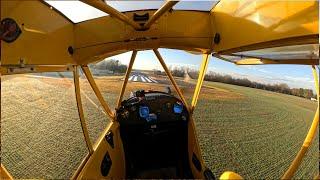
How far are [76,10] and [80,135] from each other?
2991 mm

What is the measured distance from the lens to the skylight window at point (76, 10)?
1.94m

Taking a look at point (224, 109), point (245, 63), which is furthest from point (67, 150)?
point (224, 109)

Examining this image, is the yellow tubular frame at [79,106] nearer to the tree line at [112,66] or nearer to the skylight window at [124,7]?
the tree line at [112,66]

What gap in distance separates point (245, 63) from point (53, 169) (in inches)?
146

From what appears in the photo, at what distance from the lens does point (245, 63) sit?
8.90 feet

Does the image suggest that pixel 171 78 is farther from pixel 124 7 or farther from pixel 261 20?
pixel 261 20

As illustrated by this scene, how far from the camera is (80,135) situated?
4.69 metres

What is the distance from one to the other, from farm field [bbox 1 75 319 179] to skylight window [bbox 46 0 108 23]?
20.2 inches

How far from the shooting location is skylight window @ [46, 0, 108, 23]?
1941 millimetres

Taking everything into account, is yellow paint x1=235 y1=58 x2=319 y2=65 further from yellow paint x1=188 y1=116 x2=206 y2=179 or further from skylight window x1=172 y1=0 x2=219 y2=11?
yellow paint x1=188 y1=116 x2=206 y2=179

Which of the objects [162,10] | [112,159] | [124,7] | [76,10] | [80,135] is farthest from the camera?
[80,135]

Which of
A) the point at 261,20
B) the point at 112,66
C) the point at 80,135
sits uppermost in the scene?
the point at 261,20

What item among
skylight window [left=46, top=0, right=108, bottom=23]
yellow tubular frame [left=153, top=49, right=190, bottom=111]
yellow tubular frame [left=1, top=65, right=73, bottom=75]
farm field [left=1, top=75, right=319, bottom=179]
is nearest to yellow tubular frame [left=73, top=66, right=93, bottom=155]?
farm field [left=1, top=75, right=319, bottom=179]

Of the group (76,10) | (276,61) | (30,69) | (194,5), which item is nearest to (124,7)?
(76,10)
